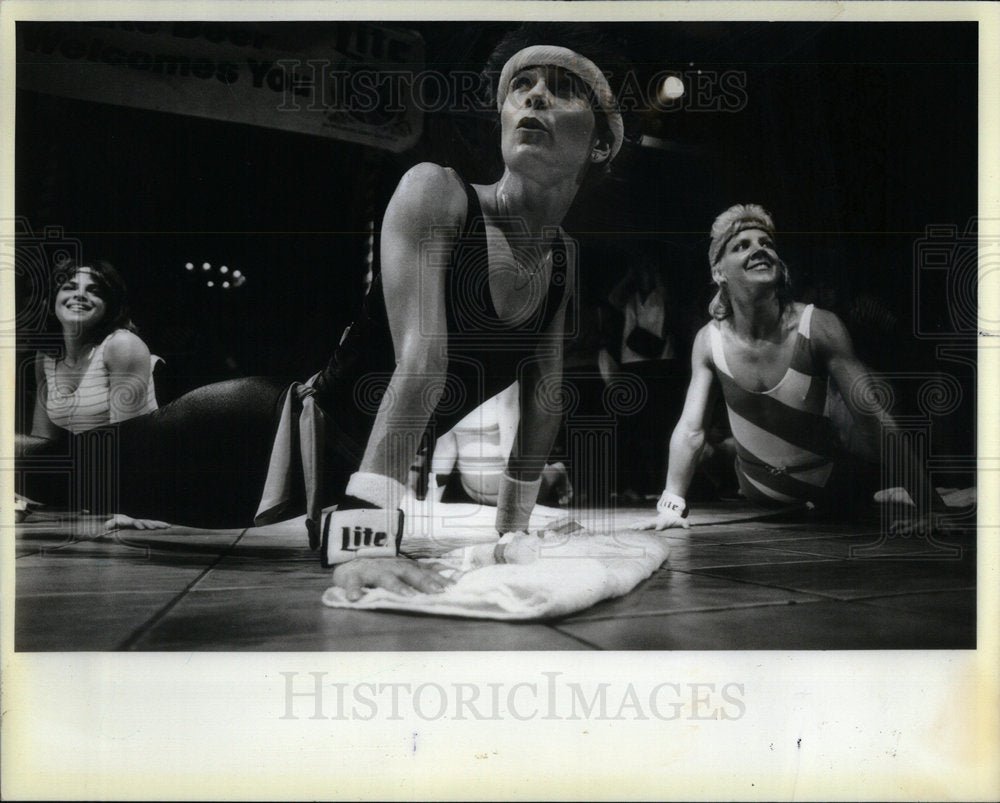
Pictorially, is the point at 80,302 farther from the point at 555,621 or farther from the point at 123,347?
the point at 555,621

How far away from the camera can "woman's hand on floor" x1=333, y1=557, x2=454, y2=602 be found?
266 cm

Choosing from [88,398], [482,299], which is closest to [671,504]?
[482,299]

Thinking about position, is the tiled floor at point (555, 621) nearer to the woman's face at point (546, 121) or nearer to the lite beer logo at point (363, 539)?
the lite beer logo at point (363, 539)

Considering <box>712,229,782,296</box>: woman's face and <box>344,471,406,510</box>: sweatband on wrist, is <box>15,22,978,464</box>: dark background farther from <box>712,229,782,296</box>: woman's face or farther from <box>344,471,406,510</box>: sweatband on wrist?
<box>344,471,406,510</box>: sweatband on wrist

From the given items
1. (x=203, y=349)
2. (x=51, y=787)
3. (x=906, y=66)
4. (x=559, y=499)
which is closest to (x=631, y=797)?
(x=559, y=499)

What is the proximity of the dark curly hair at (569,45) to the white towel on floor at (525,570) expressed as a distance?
145 cm

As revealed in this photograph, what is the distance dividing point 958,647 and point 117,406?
299 centimetres

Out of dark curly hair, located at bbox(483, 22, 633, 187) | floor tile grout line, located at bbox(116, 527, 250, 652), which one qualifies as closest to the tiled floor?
floor tile grout line, located at bbox(116, 527, 250, 652)

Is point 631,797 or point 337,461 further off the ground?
point 337,461

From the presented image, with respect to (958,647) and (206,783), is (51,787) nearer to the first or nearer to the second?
(206,783)

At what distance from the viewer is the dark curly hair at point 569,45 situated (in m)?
2.69

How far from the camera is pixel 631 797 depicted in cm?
255

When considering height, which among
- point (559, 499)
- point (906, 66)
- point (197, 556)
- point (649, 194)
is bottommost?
point (197, 556)

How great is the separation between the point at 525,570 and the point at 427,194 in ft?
4.29
